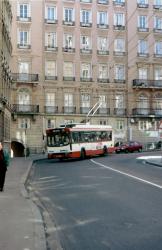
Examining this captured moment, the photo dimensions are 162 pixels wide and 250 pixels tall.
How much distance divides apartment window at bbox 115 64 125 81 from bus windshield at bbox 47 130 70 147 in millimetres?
29295

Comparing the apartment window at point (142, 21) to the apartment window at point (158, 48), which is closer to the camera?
the apartment window at point (142, 21)

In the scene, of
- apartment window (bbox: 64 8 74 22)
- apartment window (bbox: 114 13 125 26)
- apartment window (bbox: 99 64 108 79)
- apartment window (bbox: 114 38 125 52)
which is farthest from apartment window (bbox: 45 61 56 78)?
apartment window (bbox: 114 13 125 26)

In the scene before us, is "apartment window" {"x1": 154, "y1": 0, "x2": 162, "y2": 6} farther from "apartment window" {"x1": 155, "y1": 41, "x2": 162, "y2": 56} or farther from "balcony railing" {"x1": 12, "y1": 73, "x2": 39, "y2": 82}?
"balcony railing" {"x1": 12, "y1": 73, "x2": 39, "y2": 82}

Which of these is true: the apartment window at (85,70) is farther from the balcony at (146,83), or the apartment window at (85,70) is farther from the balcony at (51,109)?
the balcony at (146,83)

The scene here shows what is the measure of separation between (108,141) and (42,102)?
18.8 metres

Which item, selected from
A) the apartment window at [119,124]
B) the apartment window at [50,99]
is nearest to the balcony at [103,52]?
the apartment window at [50,99]

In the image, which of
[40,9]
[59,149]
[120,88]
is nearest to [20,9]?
[40,9]

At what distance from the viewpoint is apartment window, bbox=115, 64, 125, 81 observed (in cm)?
6612

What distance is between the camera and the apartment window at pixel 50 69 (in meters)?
63.6

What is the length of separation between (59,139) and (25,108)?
2474 centimetres

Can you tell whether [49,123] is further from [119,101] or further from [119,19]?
[119,19]

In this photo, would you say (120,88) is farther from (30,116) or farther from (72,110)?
(30,116)

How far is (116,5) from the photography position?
66188 mm

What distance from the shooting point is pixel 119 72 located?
217ft
